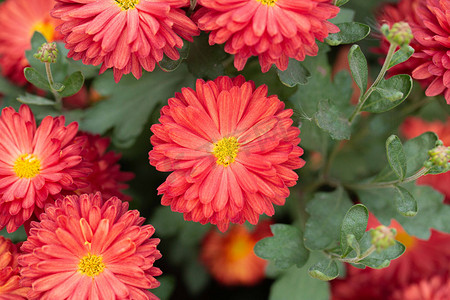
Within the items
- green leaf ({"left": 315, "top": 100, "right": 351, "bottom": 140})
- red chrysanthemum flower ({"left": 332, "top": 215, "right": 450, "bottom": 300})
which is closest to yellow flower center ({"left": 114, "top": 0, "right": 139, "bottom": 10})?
green leaf ({"left": 315, "top": 100, "right": 351, "bottom": 140})

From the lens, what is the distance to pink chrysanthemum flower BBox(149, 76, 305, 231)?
0.79 m

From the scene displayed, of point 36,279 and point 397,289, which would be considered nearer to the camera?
point 36,279

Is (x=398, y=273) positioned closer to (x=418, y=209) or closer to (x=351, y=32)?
(x=418, y=209)

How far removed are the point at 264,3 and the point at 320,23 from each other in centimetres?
10

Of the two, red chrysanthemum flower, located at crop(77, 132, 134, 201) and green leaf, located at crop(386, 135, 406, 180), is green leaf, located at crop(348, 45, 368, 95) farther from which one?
red chrysanthemum flower, located at crop(77, 132, 134, 201)

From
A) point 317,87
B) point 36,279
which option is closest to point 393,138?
point 317,87

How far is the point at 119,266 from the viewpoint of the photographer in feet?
2.63

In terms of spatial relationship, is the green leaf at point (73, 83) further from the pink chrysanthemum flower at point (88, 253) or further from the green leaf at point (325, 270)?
the green leaf at point (325, 270)

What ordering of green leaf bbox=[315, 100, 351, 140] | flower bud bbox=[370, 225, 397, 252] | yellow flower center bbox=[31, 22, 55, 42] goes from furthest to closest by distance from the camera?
yellow flower center bbox=[31, 22, 55, 42], green leaf bbox=[315, 100, 351, 140], flower bud bbox=[370, 225, 397, 252]

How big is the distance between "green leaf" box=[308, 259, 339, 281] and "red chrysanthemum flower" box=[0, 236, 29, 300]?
478 mm

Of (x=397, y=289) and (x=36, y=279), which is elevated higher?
(x=36, y=279)

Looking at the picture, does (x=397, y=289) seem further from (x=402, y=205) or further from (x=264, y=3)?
(x=264, y=3)

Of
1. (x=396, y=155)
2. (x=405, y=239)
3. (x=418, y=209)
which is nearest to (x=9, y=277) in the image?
(x=396, y=155)

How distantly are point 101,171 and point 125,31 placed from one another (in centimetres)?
29
